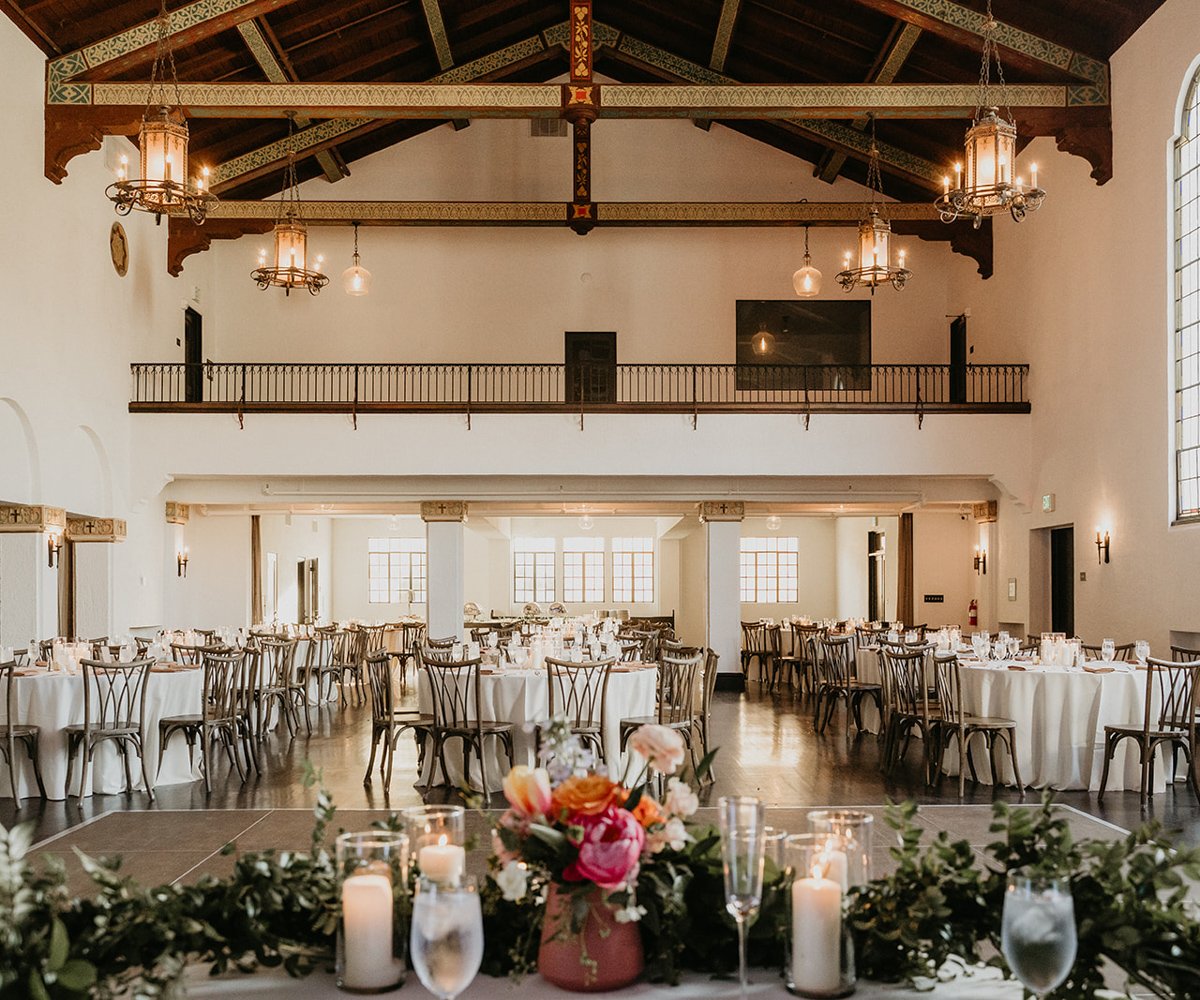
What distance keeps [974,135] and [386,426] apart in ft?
26.3

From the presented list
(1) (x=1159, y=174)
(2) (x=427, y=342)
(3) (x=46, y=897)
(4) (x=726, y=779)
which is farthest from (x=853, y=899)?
(2) (x=427, y=342)

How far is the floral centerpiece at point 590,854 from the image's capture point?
1.56m

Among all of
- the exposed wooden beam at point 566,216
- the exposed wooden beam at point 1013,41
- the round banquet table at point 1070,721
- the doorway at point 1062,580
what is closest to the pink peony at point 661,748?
the round banquet table at point 1070,721

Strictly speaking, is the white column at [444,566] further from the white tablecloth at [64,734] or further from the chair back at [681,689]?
the chair back at [681,689]

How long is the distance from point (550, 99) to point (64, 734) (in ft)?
24.2

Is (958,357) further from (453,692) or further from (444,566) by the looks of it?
(453,692)

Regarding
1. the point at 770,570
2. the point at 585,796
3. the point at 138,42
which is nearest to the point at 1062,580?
the point at 770,570

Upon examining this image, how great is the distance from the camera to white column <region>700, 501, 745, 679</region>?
50.9 feet

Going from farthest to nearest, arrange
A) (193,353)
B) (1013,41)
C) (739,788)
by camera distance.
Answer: (193,353)
(1013,41)
(739,788)

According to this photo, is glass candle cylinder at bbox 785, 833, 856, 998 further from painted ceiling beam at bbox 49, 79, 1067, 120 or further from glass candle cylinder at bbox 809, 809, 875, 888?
painted ceiling beam at bbox 49, 79, 1067, 120

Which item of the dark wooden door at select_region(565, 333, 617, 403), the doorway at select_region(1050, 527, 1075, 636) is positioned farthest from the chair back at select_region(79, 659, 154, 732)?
the dark wooden door at select_region(565, 333, 617, 403)

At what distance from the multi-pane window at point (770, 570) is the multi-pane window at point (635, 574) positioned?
2.17 m

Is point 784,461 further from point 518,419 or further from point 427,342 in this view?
point 427,342

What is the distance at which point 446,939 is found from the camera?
133cm
